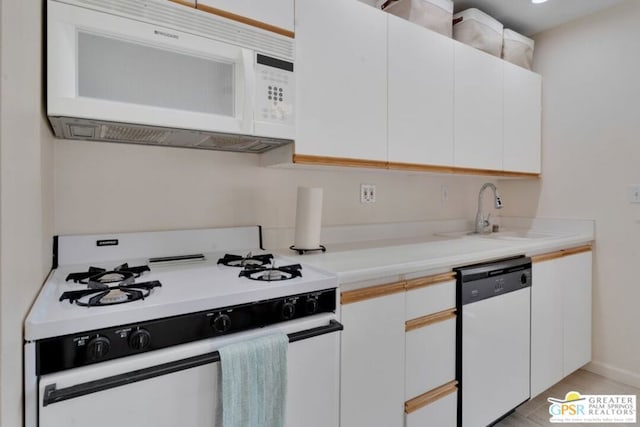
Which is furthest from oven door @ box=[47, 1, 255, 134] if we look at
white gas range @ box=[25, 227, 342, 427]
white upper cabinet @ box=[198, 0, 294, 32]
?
white gas range @ box=[25, 227, 342, 427]

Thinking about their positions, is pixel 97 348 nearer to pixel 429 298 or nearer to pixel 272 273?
pixel 272 273

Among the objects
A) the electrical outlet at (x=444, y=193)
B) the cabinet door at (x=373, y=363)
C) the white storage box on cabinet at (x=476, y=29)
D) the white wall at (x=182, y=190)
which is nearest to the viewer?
the cabinet door at (x=373, y=363)

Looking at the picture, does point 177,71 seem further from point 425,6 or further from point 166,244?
point 425,6

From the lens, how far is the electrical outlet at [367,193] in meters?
2.08

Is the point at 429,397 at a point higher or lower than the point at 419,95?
lower

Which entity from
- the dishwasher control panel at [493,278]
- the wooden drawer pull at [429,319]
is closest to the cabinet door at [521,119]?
the dishwasher control panel at [493,278]

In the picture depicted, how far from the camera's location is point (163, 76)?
3.76ft

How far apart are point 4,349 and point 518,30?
3.14 meters

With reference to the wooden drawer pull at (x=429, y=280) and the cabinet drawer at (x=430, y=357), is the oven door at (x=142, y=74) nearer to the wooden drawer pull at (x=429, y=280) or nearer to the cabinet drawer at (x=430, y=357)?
the wooden drawer pull at (x=429, y=280)

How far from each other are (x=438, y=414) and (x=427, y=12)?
1.97 m

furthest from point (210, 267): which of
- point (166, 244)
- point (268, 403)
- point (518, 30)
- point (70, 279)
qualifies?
point (518, 30)

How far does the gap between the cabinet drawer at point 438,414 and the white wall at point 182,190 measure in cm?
99

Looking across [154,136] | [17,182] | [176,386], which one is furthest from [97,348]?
[154,136]

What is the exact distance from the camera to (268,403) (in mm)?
1001
